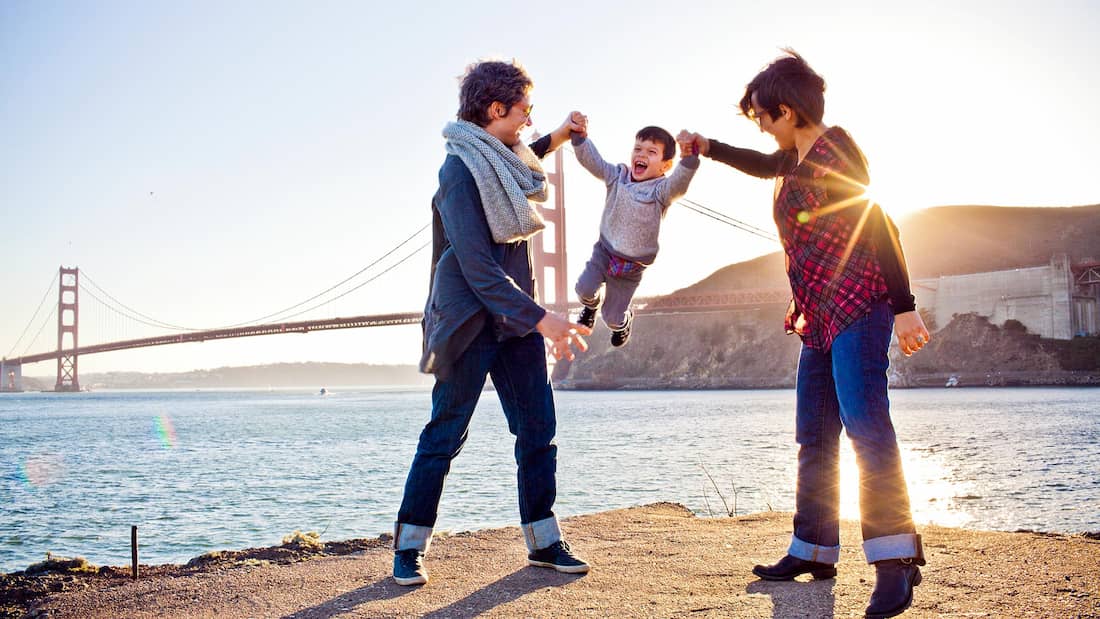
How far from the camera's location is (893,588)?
1860mm

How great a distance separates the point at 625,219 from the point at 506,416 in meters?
0.83

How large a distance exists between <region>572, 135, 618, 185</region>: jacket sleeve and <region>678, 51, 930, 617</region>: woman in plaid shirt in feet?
2.29

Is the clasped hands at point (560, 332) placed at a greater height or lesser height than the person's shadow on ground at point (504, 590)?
greater

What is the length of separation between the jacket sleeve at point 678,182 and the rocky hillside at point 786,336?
4753 cm

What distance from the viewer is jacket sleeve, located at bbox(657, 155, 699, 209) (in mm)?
2623

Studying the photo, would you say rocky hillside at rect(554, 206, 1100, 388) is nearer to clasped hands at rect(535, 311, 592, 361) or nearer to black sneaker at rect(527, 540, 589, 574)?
black sneaker at rect(527, 540, 589, 574)

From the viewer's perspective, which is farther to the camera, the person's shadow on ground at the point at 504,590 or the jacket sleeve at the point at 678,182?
the jacket sleeve at the point at 678,182

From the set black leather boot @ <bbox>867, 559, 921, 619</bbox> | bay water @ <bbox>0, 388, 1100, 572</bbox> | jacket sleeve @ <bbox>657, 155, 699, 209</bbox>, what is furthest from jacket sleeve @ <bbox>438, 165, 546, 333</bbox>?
bay water @ <bbox>0, 388, 1100, 572</bbox>

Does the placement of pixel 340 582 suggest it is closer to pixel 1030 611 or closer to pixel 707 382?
pixel 1030 611

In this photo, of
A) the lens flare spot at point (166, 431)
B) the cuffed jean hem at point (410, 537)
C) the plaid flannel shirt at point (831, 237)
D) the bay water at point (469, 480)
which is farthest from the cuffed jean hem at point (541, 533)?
the lens flare spot at point (166, 431)

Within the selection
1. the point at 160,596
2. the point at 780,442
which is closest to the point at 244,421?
the point at 780,442

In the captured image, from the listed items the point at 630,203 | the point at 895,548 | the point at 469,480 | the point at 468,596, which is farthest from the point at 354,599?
the point at 469,480

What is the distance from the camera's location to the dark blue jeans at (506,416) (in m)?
2.39

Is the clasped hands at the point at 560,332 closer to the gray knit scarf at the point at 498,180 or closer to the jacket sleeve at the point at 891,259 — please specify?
the gray knit scarf at the point at 498,180
